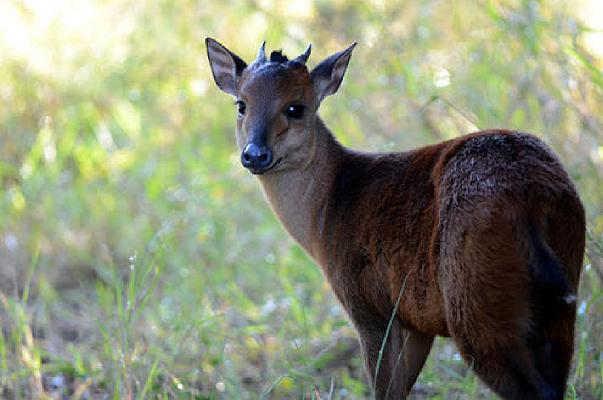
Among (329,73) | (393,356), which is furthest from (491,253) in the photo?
(329,73)

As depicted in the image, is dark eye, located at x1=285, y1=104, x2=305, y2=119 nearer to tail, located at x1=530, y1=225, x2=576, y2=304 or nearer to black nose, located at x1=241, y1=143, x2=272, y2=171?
black nose, located at x1=241, y1=143, x2=272, y2=171

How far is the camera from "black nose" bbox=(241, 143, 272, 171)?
16.3 feet

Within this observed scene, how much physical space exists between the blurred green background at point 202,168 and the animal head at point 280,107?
2.37 feet

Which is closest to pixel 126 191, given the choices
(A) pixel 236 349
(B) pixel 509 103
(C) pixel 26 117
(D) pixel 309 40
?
(C) pixel 26 117

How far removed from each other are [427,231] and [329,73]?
1458 millimetres

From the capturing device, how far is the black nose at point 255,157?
496 centimetres

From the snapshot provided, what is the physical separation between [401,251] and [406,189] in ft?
0.99

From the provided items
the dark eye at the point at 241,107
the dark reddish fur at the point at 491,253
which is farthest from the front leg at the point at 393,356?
the dark eye at the point at 241,107

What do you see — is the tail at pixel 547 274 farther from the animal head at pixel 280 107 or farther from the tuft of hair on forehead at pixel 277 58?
the tuft of hair on forehead at pixel 277 58

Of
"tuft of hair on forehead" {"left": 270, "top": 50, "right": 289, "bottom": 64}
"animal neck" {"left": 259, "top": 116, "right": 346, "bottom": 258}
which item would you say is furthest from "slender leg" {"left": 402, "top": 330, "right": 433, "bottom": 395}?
"tuft of hair on forehead" {"left": 270, "top": 50, "right": 289, "bottom": 64}

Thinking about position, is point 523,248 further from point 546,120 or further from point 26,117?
point 26,117

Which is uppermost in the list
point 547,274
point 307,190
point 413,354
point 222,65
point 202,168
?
point 222,65

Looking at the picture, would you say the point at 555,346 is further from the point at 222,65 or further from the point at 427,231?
the point at 222,65

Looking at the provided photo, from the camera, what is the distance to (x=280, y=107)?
5.17m
